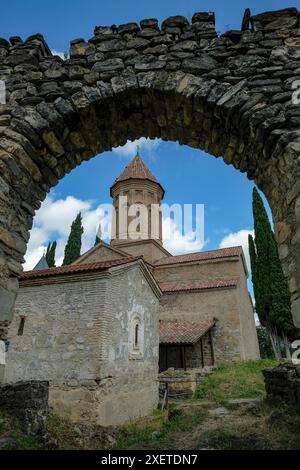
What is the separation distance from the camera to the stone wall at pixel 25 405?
3.34m

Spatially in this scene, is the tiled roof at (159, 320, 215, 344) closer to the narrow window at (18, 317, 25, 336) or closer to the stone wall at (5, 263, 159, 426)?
the stone wall at (5, 263, 159, 426)

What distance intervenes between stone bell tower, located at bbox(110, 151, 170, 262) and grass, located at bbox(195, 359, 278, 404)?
28.7 ft

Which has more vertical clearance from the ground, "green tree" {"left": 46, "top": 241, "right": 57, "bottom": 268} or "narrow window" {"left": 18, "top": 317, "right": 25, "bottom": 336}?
"green tree" {"left": 46, "top": 241, "right": 57, "bottom": 268}

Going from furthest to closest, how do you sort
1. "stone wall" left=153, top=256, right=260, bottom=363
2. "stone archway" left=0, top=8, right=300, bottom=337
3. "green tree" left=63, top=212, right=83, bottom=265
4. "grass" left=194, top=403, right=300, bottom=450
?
"green tree" left=63, top=212, right=83, bottom=265 < "stone wall" left=153, top=256, right=260, bottom=363 < "grass" left=194, top=403, right=300, bottom=450 < "stone archway" left=0, top=8, right=300, bottom=337

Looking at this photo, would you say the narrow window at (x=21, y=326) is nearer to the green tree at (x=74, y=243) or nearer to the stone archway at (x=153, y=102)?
the stone archway at (x=153, y=102)

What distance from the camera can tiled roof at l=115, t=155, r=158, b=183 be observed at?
2107 centimetres

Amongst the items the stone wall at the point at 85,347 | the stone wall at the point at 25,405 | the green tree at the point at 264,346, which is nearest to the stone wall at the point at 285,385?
the stone wall at the point at 25,405

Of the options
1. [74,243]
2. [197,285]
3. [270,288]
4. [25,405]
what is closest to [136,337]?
[25,405]

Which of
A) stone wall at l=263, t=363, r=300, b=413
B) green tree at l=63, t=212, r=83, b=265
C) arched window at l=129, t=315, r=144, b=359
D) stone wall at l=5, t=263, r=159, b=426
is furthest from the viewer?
green tree at l=63, t=212, r=83, b=265

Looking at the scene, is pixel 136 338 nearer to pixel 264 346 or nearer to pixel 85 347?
pixel 85 347

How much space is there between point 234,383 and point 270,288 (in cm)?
794

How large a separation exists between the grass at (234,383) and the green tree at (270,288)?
11.7ft

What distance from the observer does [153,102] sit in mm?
3340

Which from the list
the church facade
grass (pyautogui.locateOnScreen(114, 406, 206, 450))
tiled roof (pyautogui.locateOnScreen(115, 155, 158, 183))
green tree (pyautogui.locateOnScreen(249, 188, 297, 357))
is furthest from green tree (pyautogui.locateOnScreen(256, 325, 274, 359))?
grass (pyautogui.locateOnScreen(114, 406, 206, 450))
